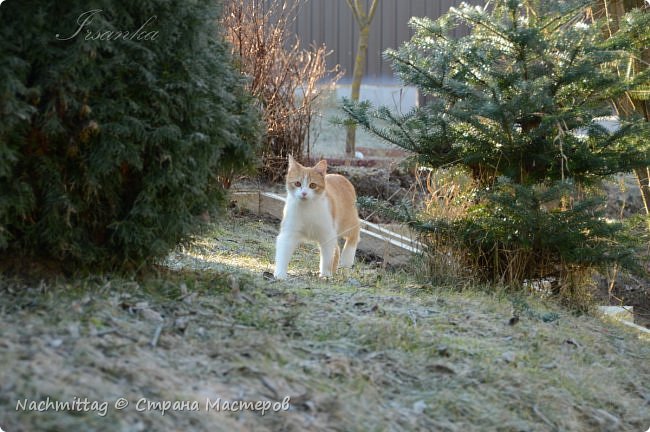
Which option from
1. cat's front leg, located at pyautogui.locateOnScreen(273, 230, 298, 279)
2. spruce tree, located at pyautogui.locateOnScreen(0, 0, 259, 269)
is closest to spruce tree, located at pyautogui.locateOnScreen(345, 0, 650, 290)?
cat's front leg, located at pyautogui.locateOnScreen(273, 230, 298, 279)

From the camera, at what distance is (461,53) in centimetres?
511

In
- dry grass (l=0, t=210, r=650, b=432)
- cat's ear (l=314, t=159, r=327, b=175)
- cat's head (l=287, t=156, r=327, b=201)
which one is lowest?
dry grass (l=0, t=210, r=650, b=432)

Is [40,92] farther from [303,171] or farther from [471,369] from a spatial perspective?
[303,171]

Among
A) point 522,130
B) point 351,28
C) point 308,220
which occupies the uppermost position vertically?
point 351,28

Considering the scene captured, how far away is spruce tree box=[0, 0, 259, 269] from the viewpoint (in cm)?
312

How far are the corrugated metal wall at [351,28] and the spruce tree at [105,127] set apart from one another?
402 inches

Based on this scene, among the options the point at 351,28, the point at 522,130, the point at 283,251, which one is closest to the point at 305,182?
the point at 283,251

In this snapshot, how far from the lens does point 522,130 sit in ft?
17.4

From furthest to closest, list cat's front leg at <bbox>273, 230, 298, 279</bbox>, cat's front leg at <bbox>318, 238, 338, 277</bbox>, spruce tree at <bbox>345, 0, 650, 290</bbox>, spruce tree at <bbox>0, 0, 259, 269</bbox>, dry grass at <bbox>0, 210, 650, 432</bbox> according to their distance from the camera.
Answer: cat's front leg at <bbox>318, 238, 338, 277</bbox> < cat's front leg at <bbox>273, 230, 298, 279</bbox> < spruce tree at <bbox>345, 0, 650, 290</bbox> < spruce tree at <bbox>0, 0, 259, 269</bbox> < dry grass at <bbox>0, 210, 650, 432</bbox>

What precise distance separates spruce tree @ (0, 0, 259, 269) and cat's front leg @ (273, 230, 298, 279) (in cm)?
177

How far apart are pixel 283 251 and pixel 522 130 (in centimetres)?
201

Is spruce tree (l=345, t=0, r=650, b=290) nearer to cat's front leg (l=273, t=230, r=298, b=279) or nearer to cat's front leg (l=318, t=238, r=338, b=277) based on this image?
cat's front leg (l=318, t=238, r=338, b=277)

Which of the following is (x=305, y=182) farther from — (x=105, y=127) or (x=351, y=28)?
(x=351, y=28)

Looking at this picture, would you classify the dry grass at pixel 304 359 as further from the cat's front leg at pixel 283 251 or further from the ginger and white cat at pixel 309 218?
the ginger and white cat at pixel 309 218
